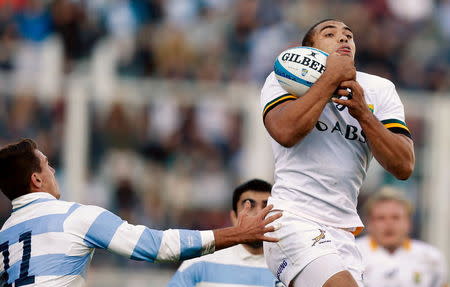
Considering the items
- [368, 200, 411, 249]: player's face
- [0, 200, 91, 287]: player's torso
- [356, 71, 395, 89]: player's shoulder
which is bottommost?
[368, 200, 411, 249]: player's face

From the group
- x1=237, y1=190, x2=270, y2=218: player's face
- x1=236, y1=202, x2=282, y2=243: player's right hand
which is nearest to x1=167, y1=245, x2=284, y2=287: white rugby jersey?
x1=237, y1=190, x2=270, y2=218: player's face

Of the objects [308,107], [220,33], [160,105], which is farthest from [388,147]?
[220,33]

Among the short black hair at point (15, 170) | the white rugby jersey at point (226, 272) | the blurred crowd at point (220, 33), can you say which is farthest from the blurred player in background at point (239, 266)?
the blurred crowd at point (220, 33)

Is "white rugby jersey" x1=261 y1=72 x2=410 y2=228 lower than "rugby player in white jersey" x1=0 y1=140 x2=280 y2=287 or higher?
higher

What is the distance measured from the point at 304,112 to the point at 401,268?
192 inches

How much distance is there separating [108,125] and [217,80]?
197cm

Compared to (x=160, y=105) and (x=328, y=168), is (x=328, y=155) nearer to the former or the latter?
(x=328, y=168)

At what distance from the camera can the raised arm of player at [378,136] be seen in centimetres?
538

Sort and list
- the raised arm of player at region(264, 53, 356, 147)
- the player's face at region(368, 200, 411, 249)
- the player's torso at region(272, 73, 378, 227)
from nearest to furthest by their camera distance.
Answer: the raised arm of player at region(264, 53, 356, 147) < the player's torso at region(272, 73, 378, 227) < the player's face at region(368, 200, 411, 249)

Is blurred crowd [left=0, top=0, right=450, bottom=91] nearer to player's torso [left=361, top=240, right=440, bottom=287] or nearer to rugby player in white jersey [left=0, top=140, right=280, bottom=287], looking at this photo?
player's torso [left=361, top=240, right=440, bottom=287]

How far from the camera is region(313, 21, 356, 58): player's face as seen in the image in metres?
5.77

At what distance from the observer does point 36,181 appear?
5.80 m

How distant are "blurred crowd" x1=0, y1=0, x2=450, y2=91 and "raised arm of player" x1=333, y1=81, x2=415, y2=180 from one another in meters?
7.29

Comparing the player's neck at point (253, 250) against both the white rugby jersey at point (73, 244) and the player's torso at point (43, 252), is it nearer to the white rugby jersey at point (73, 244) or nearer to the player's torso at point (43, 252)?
the white rugby jersey at point (73, 244)
